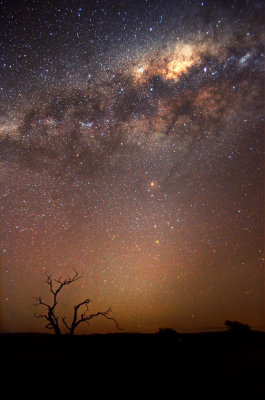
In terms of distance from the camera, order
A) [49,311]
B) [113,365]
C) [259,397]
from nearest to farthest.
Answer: [259,397] → [113,365] → [49,311]

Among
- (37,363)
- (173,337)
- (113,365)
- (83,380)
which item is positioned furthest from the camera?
(173,337)

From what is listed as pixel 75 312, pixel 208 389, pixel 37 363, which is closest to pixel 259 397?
pixel 208 389

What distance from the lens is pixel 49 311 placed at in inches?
800

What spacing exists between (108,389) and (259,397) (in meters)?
4.11

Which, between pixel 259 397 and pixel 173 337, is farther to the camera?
pixel 173 337

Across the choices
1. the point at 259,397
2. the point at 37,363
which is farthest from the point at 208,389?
the point at 37,363

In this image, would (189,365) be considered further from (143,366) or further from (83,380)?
(83,380)

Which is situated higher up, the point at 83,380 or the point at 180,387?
the point at 83,380

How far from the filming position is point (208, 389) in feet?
26.1

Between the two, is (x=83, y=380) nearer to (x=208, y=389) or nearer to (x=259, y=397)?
(x=208, y=389)

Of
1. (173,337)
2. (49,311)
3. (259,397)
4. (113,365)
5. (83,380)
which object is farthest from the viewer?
(49,311)

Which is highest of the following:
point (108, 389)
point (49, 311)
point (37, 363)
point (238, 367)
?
point (49, 311)

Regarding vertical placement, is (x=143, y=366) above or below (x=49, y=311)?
below

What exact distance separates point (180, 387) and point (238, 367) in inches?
173
